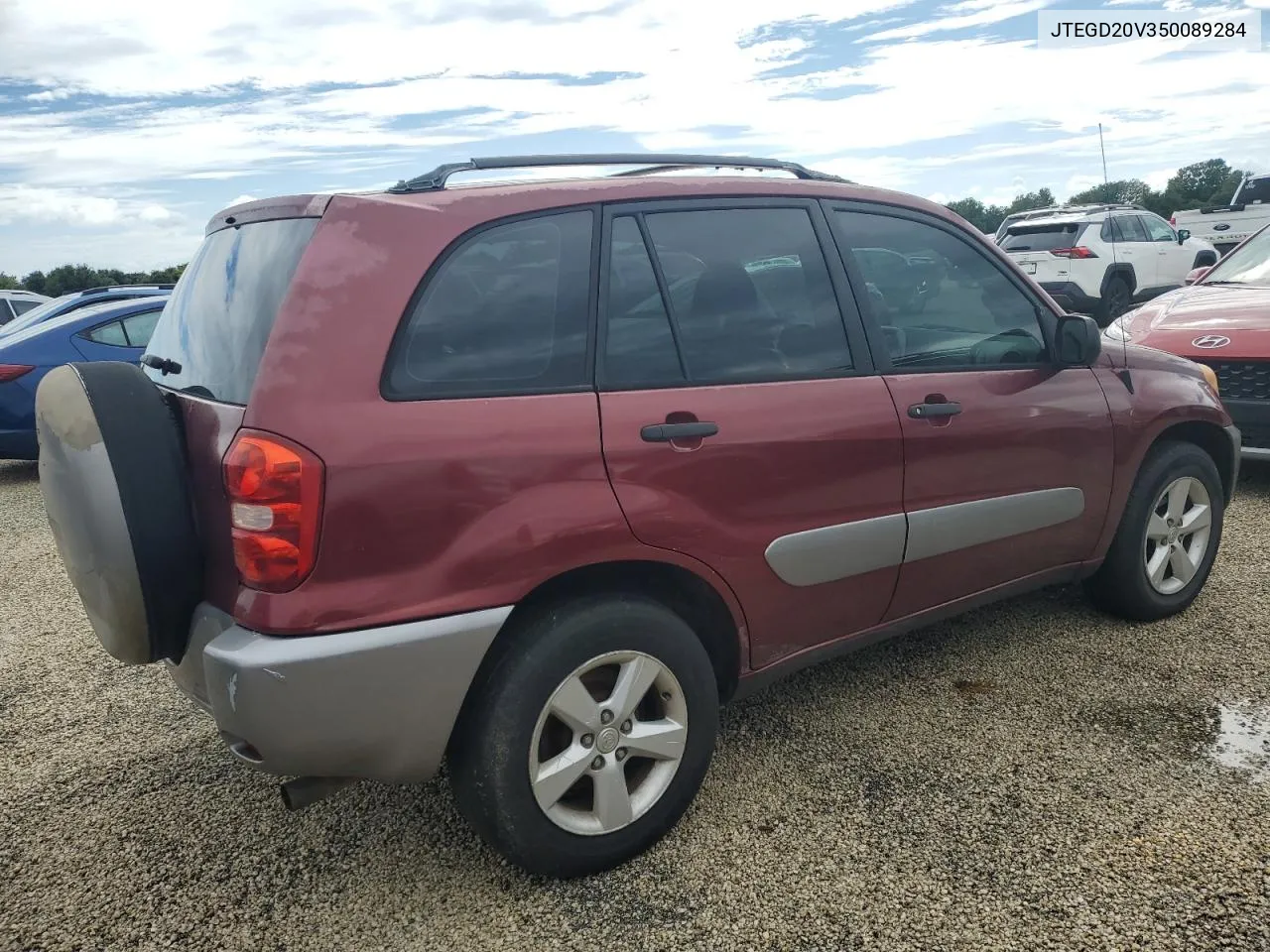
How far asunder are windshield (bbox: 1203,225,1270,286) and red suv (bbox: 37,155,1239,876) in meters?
4.56

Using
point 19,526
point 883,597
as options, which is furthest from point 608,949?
point 19,526

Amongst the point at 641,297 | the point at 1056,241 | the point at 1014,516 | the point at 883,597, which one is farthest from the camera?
the point at 1056,241

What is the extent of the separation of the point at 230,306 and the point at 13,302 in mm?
13626

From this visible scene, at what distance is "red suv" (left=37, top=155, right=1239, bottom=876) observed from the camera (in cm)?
209

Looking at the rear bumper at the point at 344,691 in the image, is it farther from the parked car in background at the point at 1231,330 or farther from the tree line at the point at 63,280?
the tree line at the point at 63,280

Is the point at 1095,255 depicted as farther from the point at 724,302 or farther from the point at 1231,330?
the point at 724,302

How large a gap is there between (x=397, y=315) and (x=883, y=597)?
171 centimetres

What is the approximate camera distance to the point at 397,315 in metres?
2.18

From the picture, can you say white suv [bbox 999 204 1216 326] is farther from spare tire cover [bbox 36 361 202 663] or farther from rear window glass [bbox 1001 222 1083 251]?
spare tire cover [bbox 36 361 202 663]

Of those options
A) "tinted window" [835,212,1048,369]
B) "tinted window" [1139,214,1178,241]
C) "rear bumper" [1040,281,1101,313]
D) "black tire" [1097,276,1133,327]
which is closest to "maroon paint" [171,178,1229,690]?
"tinted window" [835,212,1048,369]

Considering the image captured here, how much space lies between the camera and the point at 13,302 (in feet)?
44.4

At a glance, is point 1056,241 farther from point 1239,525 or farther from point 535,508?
point 535,508

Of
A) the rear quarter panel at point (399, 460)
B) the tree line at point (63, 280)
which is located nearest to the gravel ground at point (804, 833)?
the rear quarter panel at point (399, 460)

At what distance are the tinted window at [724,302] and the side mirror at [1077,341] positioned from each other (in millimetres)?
956
